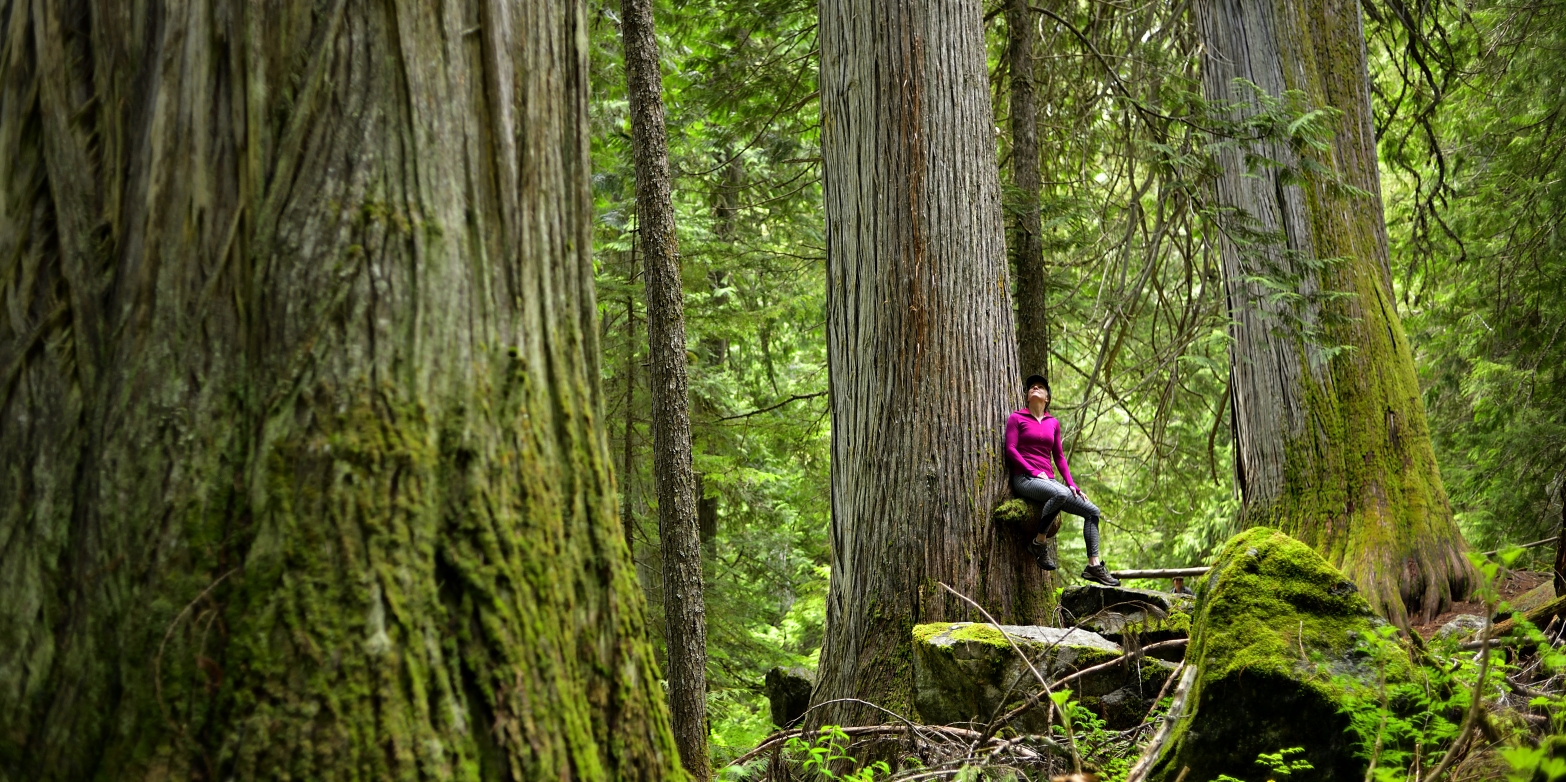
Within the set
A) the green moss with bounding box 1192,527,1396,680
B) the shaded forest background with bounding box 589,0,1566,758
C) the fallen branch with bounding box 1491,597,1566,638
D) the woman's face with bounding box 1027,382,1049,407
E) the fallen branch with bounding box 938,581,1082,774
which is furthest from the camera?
the shaded forest background with bounding box 589,0,1566,758

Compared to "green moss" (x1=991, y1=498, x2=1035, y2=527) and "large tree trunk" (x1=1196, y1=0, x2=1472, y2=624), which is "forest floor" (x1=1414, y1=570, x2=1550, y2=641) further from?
"green moss" (x1=991, y1=498, x2=1035, y2=527)

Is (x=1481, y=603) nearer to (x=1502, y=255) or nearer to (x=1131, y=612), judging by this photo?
(x=1131, y=612)

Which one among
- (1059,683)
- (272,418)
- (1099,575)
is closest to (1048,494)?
(1099,575)

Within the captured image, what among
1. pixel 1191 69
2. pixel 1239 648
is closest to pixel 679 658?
pixel 1239 648

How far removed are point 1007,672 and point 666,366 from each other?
346cm

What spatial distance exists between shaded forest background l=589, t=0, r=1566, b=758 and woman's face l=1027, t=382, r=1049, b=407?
129cm

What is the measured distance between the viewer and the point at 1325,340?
243 inches

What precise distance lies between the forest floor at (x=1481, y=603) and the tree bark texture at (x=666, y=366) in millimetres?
4314

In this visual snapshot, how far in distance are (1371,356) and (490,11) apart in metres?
6.07

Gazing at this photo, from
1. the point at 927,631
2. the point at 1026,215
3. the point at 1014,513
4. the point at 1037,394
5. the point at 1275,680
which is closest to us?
the point at 1275,680

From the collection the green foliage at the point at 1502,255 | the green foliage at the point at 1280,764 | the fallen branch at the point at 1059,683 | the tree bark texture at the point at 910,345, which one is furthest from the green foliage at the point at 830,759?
the green foliage at the point at 1502,255

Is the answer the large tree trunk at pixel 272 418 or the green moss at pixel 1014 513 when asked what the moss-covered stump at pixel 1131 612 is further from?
the large tree trunk at pixel 272 418

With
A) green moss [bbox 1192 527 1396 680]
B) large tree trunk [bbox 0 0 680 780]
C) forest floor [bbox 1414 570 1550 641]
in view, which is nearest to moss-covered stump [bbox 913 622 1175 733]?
green moss [bbox 1192 527 1396 680]

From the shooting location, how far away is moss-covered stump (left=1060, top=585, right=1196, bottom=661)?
5297 mm
